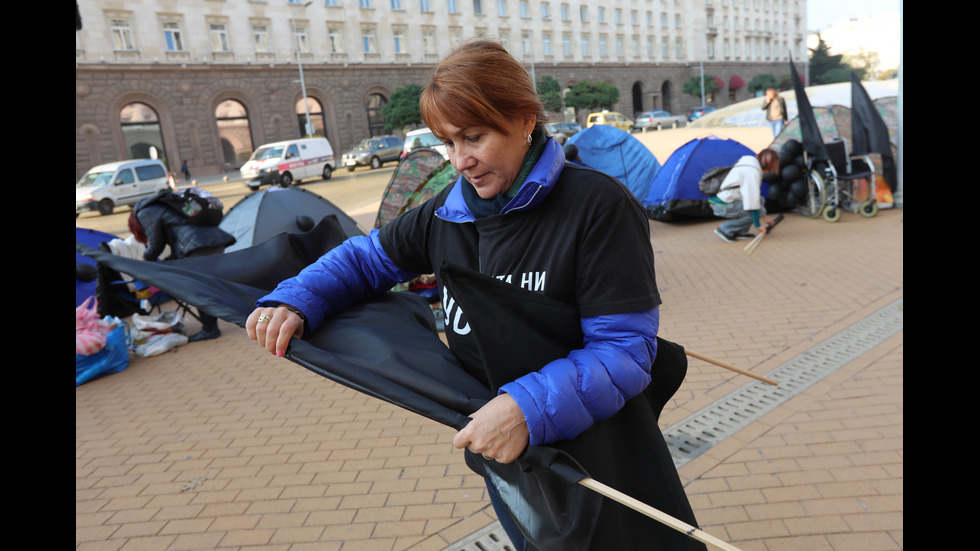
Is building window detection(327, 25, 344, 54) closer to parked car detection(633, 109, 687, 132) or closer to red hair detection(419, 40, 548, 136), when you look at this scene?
parked car detection(633, 109, 687, 132)

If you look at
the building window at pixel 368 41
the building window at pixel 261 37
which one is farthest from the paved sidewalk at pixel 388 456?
the building window at pixel 368 41

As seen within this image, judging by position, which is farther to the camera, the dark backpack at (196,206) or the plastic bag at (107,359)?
the dark backpack at (196,206)

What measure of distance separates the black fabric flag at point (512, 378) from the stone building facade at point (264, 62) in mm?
26368

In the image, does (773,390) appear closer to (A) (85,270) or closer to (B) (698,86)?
(A) (85,270)

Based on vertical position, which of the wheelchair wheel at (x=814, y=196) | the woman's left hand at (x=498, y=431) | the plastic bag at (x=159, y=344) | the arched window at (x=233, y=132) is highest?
the arched window at (x=233, y=132)

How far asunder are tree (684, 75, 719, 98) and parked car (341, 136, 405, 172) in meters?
39.2

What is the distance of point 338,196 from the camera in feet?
63.2

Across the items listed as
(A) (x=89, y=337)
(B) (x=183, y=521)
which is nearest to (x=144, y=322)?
(A) (x=89, y=337)

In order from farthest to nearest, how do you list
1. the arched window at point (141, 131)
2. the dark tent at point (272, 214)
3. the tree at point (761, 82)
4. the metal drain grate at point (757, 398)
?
1. the tree at point (761, 82)
2. the arched window at point (141, 131)
3. the dark tent at point (272, 214)
4. the metal drain grate at point (757, 398)

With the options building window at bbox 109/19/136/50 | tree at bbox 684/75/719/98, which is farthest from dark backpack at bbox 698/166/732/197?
tree at bbox 684/75/719/98

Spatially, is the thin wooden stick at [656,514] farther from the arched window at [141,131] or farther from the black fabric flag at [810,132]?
the arched window at [141,131]

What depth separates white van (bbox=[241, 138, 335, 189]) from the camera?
24266 mm

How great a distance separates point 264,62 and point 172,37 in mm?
4852

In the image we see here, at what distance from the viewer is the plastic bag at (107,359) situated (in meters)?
5.70
